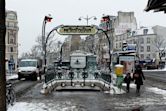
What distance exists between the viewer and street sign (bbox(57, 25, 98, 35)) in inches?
1186

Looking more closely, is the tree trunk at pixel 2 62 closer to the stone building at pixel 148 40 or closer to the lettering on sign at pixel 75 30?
the lettering on sign at pixel 75 30

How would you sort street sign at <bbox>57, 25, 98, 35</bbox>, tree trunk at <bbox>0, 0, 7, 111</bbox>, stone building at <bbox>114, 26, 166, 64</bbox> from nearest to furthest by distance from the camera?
1. tree trunk at <bbox>0, 0, 7, 111</bbox>
2. street sign at <bbox>57, 25, 98, 35</bbox>
3. stone building at <bbox>114, 26, 166, 64</bbox>

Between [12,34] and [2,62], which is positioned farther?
[12,34]

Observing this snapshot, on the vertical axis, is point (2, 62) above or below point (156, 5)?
below

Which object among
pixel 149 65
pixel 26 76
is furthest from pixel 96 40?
pixel 26 76

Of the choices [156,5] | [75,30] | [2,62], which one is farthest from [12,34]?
[2,62]

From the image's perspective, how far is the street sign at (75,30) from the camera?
98.8 ft

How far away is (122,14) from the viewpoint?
497ft

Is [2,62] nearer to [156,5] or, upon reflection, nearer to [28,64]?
[156,5]

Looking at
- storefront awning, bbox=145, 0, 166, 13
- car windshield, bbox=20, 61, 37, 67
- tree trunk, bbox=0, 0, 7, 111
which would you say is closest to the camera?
tree trunk, bbox=0, 0, 7, 111

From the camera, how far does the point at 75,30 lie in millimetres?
30203

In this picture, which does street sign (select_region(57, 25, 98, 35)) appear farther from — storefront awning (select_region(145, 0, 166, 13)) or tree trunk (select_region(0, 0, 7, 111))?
tree trunk (select_region(0, 0, 7, 111))

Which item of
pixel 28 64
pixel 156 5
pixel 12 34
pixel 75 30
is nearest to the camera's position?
pixel 156 5

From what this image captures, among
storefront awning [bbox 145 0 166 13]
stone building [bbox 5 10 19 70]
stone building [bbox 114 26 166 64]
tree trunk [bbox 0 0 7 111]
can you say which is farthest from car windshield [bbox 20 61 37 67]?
stone building [bbox 5 10 19 70]
